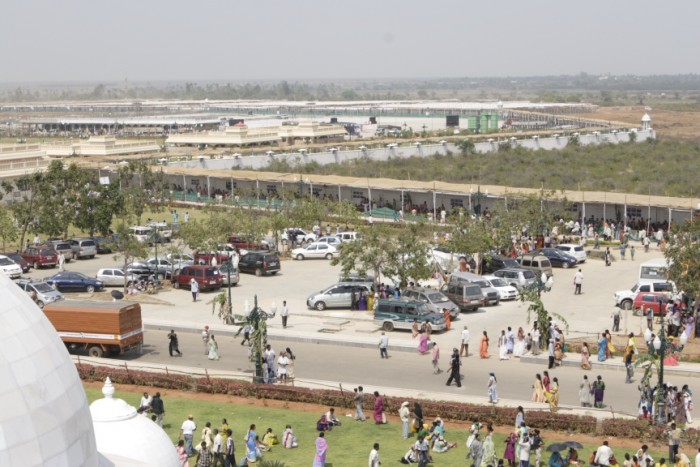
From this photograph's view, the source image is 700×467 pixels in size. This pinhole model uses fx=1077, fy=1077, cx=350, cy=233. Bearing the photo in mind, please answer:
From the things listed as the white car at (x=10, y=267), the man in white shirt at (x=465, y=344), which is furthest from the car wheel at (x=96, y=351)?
the white car at (x=10, y=267)

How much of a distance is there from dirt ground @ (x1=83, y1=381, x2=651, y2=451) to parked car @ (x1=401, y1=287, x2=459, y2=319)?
28.2 feet

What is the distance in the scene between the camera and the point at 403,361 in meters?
29.8

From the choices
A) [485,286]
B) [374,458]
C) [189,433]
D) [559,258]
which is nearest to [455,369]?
[374,458]

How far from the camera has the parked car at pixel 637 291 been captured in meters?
34.8

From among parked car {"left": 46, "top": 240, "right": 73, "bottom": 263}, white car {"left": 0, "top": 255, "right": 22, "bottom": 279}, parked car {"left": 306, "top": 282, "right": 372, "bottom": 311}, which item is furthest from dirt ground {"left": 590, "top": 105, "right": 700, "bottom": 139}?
white car {"left": 0, "top": 255, "right": 22, "bottom": 279}

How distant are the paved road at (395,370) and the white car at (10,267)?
11108mm

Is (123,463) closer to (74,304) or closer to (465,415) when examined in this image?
(465,415)

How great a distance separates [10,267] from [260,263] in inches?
379

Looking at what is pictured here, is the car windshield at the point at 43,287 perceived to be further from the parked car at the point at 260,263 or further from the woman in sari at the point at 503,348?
the woman in sari at the point at 503,348

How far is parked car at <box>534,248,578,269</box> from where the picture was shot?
142 ft

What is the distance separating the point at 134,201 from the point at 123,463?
38.8m

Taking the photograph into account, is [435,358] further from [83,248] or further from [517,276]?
[83,248]

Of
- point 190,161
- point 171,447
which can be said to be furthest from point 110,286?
point 190,161

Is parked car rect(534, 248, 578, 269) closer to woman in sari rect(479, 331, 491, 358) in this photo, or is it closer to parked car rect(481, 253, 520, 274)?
parked car rect(481, 253, 520, 274)
